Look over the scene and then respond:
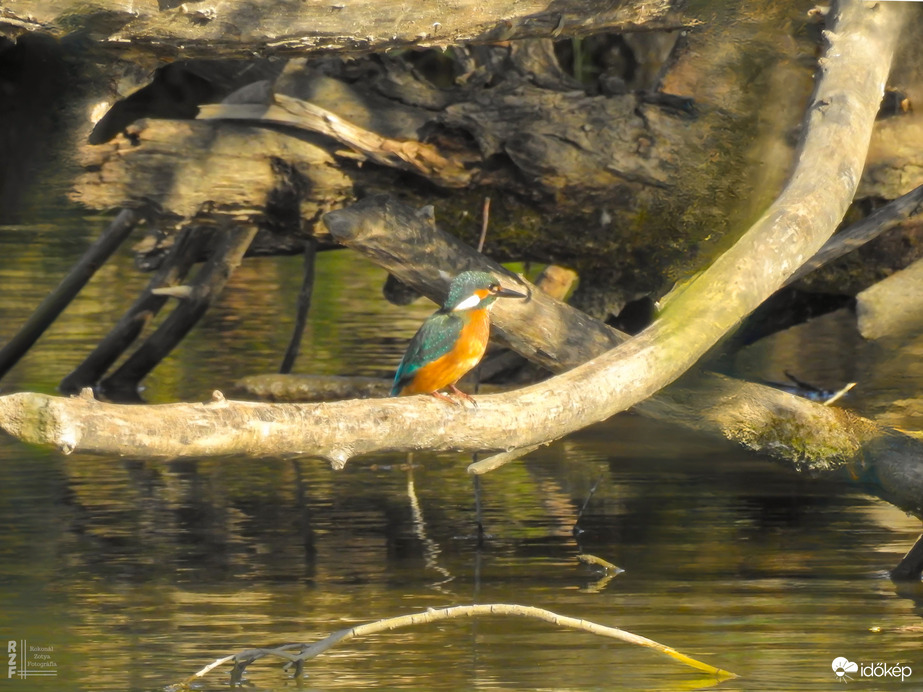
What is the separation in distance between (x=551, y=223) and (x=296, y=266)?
250 inches

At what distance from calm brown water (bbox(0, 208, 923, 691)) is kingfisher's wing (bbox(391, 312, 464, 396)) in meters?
0.70

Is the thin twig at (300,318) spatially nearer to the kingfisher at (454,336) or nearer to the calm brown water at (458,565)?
the calm brown water at (458,565)

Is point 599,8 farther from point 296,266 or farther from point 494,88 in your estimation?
point 296,266

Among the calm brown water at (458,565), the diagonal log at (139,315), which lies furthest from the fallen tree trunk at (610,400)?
the diagonal log at (139,315)

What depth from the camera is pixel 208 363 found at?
8.19 metres

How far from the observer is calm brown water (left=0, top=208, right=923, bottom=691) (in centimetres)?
378

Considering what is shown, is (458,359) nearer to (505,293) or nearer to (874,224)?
(505,293)

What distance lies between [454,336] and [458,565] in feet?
2.69

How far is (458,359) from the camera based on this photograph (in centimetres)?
470

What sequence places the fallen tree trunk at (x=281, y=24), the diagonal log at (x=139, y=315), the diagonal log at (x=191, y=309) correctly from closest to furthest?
the fallen tree trunk at (x=281, y=24) < the diagonal log at (x=191, y=309) < the diagonal log at (x=139, y=315)

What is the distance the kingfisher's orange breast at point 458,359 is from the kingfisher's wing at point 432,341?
0.06ft

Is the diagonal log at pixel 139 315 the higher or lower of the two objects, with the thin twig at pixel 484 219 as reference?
higher

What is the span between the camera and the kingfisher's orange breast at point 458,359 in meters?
4.65

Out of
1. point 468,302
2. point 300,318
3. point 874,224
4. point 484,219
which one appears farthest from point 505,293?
point 300,318
